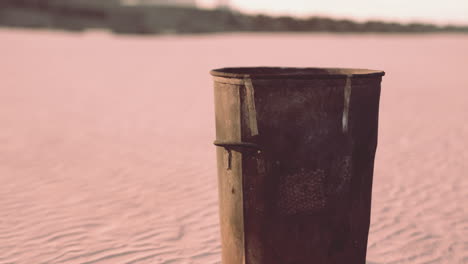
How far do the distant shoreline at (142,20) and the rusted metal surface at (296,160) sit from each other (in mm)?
36477

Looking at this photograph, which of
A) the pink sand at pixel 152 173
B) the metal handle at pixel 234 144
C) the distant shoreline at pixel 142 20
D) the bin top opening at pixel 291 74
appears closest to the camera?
the bin top opening at pixel 291 74

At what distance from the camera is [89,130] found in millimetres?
9219

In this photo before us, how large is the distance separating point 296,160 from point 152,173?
4048 millimetres

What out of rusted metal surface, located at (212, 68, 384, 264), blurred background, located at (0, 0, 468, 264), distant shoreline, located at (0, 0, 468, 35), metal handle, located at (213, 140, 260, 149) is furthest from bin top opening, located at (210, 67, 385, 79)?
distant shoreline, located at (0, 0, 468, 35)

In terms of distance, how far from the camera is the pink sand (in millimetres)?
4504

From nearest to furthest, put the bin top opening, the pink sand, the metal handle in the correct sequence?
the bin top opening, the metal handle, the pink sand

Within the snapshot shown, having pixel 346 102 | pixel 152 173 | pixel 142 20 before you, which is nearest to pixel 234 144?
pixel 346 102

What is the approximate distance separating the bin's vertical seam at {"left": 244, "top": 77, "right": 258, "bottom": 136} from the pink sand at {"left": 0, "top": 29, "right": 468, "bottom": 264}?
1.71 meters

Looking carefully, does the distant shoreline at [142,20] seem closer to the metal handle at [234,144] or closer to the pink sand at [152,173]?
the pink sand at [152,173]

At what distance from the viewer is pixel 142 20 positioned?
41750 millimetres

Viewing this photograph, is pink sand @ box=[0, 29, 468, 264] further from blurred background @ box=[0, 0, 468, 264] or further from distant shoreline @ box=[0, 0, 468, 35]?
distant shoreline @ box=[0, 0, 468, 35]

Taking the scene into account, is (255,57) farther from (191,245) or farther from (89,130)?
(191,245)

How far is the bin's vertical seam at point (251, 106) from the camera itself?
9.34ft

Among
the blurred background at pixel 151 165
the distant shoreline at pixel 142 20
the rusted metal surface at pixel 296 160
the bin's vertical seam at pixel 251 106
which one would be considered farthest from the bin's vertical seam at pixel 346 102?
the distant shoreline at pixel 142 20
